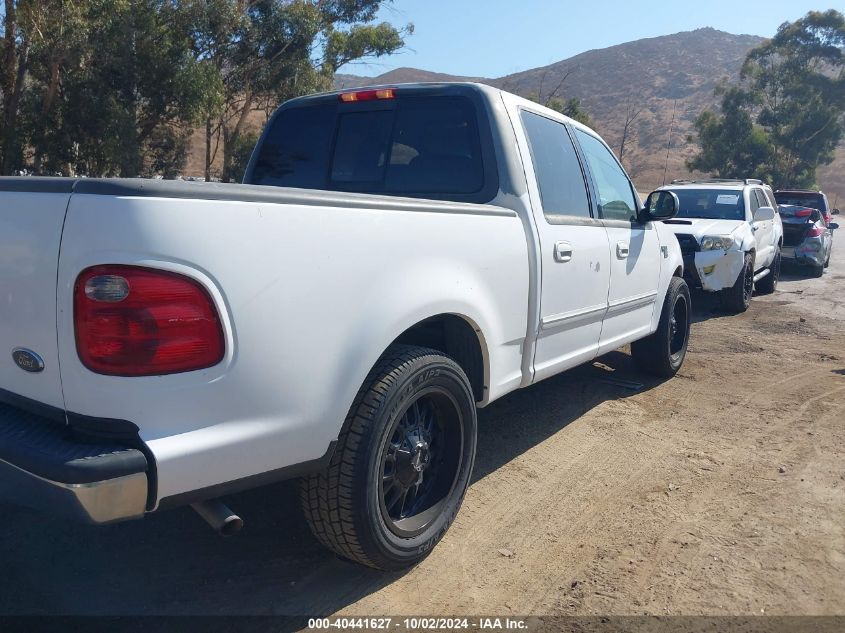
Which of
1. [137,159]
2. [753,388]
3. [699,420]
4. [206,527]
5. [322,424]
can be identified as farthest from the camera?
[137,159]

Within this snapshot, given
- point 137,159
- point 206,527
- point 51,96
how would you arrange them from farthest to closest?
1. point 137,159
2. point 51,96
3. point 206,527

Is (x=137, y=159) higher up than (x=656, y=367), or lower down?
higher up

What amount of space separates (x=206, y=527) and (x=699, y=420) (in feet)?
11.2

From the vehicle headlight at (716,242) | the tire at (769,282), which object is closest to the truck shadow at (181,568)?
the vehicle headlight at (716,242)

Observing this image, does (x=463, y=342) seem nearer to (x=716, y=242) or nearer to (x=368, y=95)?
(x=368, y=95)

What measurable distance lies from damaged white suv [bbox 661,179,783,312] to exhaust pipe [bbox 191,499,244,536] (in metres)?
6.95

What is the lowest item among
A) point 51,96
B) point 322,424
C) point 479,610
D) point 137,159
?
point 479,610

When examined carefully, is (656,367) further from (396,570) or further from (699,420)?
(396,570)

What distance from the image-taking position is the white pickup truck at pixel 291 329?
2041 mm

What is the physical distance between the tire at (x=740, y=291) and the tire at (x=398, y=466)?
24.1ft

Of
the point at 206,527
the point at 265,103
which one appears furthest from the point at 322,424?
the point at 265,103

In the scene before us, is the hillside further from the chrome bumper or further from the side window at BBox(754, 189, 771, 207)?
the chrome bumper

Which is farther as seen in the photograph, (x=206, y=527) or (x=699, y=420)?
(x=699, y=420)

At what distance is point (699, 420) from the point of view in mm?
5055
